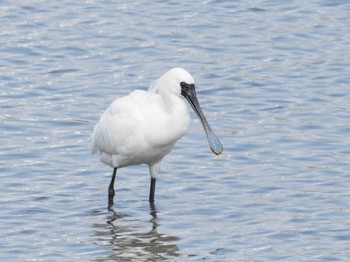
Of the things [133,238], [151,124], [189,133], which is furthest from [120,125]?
[189,133]

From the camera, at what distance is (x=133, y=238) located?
10.6 m

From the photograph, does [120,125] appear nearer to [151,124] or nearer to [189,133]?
[151,124]

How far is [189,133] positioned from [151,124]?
260 centimetres

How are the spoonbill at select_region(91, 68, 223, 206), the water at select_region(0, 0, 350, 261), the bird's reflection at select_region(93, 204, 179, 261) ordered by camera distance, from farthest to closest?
the spoonbill at select_region(91, 68, 223, 206)
the water at select_region(0, 0, 350, 261)
the bird's reflection at select_region(93, 204, 179, 261)

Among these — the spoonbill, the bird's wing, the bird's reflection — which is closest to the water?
the bird's reflection

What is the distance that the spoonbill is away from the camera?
1096cm

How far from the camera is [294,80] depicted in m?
15.5

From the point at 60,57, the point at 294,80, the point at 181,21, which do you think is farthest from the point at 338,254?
the point at 181,21

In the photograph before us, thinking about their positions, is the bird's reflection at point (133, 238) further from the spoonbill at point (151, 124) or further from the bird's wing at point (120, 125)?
the bird's wing at point (120, 125)

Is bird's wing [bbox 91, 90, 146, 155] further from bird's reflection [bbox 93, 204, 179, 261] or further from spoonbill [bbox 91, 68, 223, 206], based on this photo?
bird's reflection [bbox 93, 204, 179, 261]

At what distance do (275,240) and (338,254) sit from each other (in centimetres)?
60

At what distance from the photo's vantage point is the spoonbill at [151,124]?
10961mm

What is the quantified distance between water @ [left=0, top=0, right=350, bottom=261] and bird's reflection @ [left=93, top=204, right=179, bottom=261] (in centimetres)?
2

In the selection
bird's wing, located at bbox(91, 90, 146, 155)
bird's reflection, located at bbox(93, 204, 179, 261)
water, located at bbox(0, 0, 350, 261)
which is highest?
bird's wing, located at bbox(91, 90, 146, 155)
